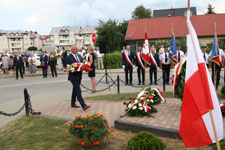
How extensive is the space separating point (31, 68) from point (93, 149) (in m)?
16.0

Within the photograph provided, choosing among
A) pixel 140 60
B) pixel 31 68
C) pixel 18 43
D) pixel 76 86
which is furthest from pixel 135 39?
pixel 18 43

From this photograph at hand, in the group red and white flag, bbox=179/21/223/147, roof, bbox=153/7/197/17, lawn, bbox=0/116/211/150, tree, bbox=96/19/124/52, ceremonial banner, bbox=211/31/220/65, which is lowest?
lawn, bbox=0/116/211/150

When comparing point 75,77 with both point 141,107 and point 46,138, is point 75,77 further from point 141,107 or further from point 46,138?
point 46,138

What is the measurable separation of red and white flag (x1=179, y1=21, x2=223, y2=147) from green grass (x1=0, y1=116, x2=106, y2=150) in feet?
8.21

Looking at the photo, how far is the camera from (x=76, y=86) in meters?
7.49

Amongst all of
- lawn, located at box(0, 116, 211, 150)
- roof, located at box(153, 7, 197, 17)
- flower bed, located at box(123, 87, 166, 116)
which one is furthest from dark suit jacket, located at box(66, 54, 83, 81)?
roof, located at box(153, 7, 197, 17)

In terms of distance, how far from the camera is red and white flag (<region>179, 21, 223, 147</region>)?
3.07m

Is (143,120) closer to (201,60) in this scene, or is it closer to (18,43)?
(201,60)

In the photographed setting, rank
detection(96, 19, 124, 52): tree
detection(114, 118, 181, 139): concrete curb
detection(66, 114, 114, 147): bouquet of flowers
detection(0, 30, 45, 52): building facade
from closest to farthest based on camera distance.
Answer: detection(66, 114, 114, 147): bouquet of flowers, detection(114, 118, 181, 139): concrete curb, detection(96, 19, 124, 52): tree, detection(0, 30, 45, 52): building facade

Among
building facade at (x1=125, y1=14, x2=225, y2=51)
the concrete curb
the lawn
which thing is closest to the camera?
the lawn

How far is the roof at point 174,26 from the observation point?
3350 centimetres

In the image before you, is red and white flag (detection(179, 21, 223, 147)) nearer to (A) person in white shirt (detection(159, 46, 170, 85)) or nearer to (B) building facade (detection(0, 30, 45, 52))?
(A) person in white shirt (detection(159, 46, 170, 85))

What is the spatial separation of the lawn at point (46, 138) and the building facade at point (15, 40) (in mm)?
98387

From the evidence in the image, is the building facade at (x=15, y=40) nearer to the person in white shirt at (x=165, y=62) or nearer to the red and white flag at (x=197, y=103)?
the person in white shirt at (x=165, y=62)
